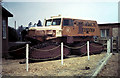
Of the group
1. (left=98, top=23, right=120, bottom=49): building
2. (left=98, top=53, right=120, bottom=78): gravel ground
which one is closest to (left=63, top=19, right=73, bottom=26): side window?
(left=98, top=53, right=120, bottom=78): gravel ground

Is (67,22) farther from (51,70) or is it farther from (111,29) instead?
(111,29)

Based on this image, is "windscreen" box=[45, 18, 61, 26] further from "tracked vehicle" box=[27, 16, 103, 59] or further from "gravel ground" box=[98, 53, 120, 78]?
"gravel ground" box=[98, 53, 120, 78]

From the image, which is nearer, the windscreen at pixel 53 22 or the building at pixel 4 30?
the windscreen at pixel 53 22

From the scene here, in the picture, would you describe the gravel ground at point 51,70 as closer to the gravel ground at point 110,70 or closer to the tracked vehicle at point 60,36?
the gravel ground at point 110,70

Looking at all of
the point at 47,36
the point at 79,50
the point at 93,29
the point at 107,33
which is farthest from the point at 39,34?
the point at 107,33

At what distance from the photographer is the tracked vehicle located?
35.3 feet

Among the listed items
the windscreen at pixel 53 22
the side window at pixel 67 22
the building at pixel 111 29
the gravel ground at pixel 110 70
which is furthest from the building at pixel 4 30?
the building at pixel 111 29

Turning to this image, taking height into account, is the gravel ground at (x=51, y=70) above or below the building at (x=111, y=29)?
below

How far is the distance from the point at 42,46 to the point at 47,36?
3.80ft

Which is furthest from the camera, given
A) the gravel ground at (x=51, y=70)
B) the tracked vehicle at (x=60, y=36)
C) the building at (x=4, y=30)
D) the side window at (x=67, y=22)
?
the building at (x=4, y=30)

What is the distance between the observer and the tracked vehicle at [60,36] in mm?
10750

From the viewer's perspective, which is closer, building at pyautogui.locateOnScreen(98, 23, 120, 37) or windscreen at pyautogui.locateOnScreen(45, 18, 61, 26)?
windscreen at pyautogui.locateOnScreen(45, 18, 61, 26)

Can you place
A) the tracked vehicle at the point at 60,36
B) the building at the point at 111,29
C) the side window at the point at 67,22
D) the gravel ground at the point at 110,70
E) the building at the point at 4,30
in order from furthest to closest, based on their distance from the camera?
1. the building at the point at 111,29
2. the building at the point at 4,30
3. the side window at the point at 67,22
4. the tracked vehicle at the point at 60,36
5. the gravel ground at the point at 110,70

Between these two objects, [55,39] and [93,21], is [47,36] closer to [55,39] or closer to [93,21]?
[55,39]
